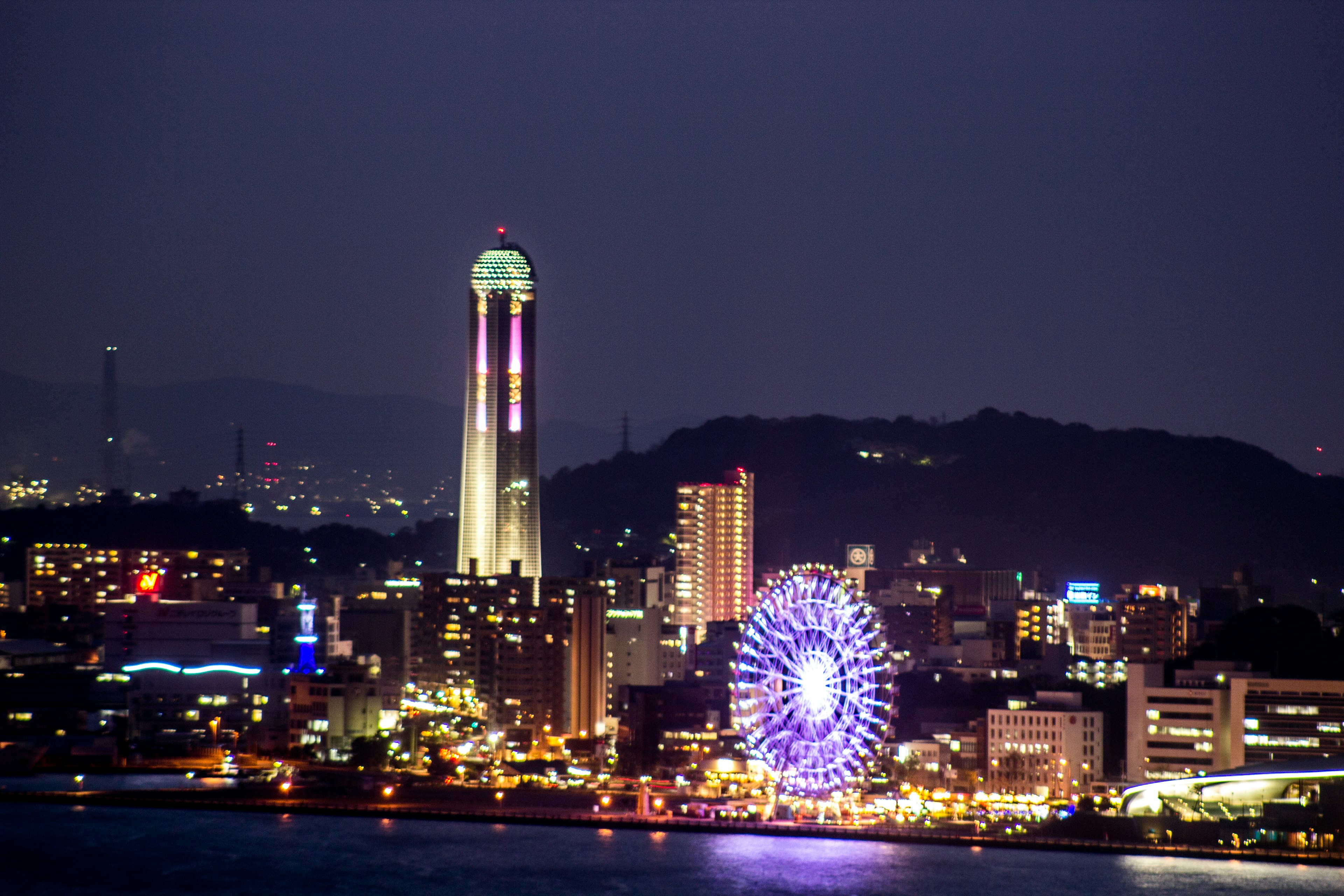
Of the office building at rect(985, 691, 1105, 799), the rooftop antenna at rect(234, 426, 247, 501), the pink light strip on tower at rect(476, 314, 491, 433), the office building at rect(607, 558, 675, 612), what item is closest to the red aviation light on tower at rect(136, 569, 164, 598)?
the office building at rect(607, 558, 675, 612)

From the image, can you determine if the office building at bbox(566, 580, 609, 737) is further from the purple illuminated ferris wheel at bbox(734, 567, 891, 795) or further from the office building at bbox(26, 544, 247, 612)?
the office building at bbox(26, 544, 247, 612)

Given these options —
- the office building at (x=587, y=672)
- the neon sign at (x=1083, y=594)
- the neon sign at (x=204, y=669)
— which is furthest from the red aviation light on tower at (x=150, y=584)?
the neon sign at (x=1083, y=594)

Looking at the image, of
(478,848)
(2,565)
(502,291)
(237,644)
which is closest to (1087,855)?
(478,848)

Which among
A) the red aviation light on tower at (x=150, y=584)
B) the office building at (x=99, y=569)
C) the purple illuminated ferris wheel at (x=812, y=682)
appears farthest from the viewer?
the office building at (x=99, y=569)

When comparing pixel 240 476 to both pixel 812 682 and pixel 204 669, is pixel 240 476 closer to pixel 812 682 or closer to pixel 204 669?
pixel 204 669

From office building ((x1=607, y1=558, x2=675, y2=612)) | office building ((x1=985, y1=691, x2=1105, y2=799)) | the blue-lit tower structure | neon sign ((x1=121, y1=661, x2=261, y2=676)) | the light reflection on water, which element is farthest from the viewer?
office building ((x1=607, y1=558, x2=675, y2=612))

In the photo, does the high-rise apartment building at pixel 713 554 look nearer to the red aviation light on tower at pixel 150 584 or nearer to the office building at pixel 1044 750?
the red aviation light on tower at pixel 150 584

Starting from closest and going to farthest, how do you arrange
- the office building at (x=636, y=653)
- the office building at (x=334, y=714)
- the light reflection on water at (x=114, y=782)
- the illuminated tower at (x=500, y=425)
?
the light reflection on water at (x=114, y=782)
the office building at (x=334, y=714)
the office building at (x=636, y=653)
the illuminated tower at (x=500, y=425)
